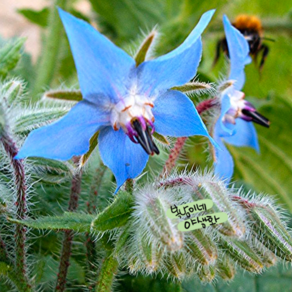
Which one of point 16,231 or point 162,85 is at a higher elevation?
point 162,85

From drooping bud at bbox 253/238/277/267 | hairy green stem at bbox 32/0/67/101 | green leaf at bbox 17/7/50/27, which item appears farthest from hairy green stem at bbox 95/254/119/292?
green leaf at bbox 17/7/50/27

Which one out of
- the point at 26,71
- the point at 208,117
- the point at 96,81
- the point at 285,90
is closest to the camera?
the point at 96,81

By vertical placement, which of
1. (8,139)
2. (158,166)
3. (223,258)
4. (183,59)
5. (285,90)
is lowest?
(285,90)

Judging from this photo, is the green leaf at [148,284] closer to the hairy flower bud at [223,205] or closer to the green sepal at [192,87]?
the hairy flower bud at [223,205]

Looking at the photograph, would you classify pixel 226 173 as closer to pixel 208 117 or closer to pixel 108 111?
pixel 208 117

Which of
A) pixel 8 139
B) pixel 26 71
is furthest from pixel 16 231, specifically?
pixel 26 71

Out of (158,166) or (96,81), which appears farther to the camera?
(158,166)

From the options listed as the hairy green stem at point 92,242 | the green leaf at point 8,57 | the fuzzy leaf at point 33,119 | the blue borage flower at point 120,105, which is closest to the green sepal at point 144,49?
the blue borage flower at point 120,105
